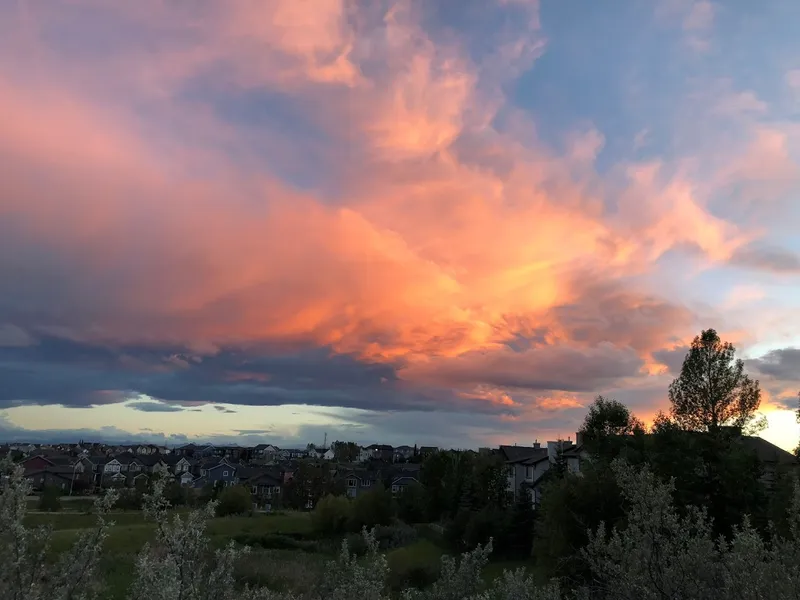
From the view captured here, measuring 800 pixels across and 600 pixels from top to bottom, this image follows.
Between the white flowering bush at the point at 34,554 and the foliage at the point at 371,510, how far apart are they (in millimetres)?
67058

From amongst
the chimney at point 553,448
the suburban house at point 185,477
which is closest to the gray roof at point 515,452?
the chimney at point 553,448

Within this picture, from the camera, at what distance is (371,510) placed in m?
71.0

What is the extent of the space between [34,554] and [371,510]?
227 feet

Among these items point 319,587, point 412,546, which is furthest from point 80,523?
point 319,587

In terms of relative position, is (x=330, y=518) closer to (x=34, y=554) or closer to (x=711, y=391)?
(x=711, y=391)

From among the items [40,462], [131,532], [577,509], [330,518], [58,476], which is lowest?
[58,476]

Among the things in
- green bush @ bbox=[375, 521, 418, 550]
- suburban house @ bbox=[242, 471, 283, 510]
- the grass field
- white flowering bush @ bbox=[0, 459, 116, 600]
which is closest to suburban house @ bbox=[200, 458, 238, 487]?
suburban house @ bbox=[242, 471, 283, 510]

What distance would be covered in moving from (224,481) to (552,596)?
12108 centimetres

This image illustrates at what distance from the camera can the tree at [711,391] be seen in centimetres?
4394

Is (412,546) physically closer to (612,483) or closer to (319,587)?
(612,483)

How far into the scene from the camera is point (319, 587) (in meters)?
9.05

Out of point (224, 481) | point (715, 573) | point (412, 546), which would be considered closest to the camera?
point (715, 573)

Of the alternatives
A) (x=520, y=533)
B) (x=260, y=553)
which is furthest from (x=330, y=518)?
(x=520, y=533)

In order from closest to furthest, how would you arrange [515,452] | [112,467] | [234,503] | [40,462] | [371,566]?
[371,566] → [234,503] → [515,452] → [40,462] → [112,467]
